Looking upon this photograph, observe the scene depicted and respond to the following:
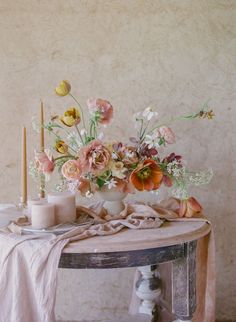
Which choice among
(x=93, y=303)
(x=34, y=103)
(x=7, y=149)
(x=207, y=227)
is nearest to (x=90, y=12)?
(x=34, y=103)

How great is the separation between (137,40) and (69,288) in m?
1.30

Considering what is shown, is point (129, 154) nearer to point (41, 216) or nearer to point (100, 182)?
point (100, 182)

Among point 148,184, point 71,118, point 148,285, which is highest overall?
point 71,118

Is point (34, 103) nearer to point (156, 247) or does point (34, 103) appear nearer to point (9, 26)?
point (9, 26)

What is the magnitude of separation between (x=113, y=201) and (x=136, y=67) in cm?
78

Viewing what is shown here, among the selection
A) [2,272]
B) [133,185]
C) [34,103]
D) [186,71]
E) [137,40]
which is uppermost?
[137,40]

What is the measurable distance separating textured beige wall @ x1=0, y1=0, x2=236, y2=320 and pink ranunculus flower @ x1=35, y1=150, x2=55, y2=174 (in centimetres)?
65

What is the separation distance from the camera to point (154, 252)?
1207 mm

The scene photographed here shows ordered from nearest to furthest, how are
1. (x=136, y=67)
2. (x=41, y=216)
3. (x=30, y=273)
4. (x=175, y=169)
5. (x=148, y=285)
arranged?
1. (x=30, y=273)
2. (x=41, y=216)
3. (x=175, y=169)
4. (x=148, y=285)
5. (x=136, y=67)

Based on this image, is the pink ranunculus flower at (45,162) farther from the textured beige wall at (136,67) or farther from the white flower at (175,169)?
the textured beige wall at (136,67)

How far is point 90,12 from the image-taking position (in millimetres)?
1922

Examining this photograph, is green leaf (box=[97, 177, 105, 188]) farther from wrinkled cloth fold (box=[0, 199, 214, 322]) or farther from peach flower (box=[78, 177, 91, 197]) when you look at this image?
wrinkled cloth fold (box=[0, 199, 214, 322])

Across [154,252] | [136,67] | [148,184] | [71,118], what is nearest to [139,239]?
[154,252]

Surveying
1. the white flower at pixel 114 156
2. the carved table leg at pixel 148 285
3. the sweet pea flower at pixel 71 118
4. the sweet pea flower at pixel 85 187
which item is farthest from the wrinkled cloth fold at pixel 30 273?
the carved table leg at pixel 148 285
